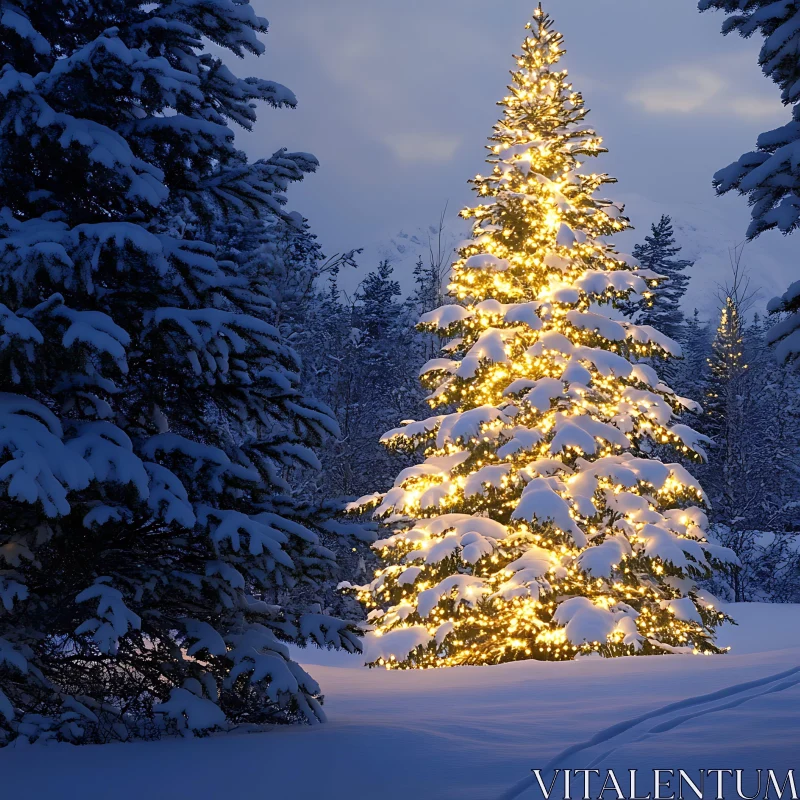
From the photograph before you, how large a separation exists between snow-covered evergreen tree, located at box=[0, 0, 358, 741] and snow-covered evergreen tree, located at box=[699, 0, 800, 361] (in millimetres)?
3610

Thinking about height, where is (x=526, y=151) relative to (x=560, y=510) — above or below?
above

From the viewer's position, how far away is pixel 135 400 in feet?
25.3

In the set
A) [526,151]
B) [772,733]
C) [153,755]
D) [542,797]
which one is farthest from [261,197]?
[526,151]

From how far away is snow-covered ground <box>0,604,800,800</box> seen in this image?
5238 millimetres

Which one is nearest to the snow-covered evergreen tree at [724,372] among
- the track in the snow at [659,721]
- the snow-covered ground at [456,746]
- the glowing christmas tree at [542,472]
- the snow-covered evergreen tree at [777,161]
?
the glowing christmas tree at [542,472]

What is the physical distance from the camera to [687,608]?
45.8 feet

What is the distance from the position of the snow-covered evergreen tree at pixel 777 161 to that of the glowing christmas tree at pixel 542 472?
6.36m

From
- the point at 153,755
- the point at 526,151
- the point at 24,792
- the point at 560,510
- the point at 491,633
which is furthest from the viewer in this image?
the point at 526,151

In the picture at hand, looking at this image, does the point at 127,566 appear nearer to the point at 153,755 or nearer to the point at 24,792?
the point at 153,755

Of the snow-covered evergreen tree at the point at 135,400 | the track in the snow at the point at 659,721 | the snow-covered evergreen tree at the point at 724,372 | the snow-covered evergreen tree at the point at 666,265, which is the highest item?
the snow-covered evergreen tree at the point at 666,265

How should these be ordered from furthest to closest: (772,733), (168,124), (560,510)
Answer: (560,510) < (168,124) < (772,733)

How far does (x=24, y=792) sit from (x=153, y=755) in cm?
104

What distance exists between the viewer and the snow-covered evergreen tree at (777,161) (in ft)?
22.7

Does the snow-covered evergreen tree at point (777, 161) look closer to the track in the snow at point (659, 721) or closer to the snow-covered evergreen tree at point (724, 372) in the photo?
the track in the snow at point (659, 721)
